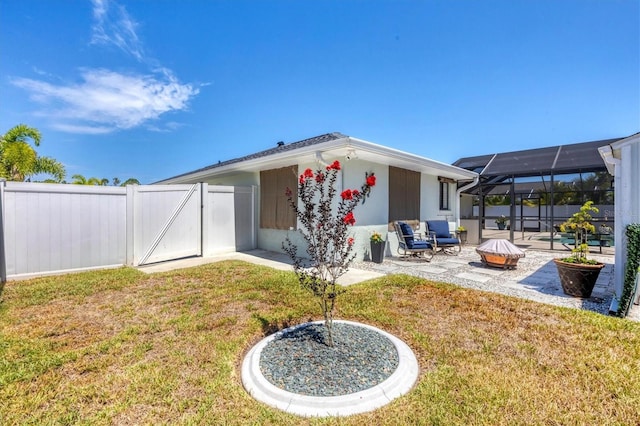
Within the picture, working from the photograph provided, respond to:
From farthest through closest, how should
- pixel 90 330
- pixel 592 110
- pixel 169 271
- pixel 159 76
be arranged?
pixel 159 76
pixel 592 110
pixel 169 271
pixel 90 330

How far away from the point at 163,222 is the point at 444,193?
11146mm

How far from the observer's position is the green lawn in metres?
2.05

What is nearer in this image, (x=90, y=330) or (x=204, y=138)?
(x=90, y=330)

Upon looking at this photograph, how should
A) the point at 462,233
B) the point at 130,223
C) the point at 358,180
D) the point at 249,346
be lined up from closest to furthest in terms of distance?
1. the point at 249,346
2. the point at 130,223
3. the point at 358,180
4. the point at 462,233

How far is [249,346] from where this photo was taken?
311 centimetres

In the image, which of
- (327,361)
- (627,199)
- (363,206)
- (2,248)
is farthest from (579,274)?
(2,248)

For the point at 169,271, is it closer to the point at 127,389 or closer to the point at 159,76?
the point at 127,389

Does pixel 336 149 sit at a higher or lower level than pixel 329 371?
higher

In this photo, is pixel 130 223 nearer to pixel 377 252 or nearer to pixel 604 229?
pixel 377 252

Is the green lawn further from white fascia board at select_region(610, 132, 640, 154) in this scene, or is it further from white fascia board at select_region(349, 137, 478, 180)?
white fascia board at select_region(349, 137, 478, 180)

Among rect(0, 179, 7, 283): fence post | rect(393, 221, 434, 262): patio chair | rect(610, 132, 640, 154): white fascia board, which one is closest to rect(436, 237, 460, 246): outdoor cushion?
rect(393, 221, 434, 262): patio chair

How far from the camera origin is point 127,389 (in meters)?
2.32

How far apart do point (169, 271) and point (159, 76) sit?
291 inches

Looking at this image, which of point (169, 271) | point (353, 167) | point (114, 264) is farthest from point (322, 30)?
point (114, 264)
